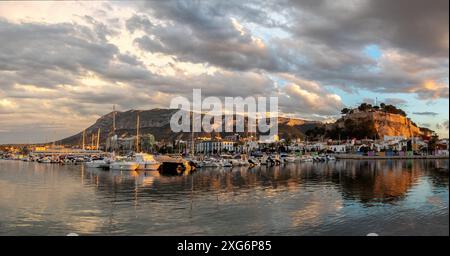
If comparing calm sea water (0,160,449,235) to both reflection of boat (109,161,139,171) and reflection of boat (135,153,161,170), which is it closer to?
reflection of boat (109,161,139,171)

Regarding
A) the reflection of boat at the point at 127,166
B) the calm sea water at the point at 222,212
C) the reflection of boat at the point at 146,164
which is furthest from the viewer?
the reflection of boat at the point at 146,164

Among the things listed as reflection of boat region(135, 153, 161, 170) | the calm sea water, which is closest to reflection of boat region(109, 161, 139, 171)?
reflection of boat region(135, 153, 161, 170)

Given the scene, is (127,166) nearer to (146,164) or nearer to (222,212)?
(146,164)

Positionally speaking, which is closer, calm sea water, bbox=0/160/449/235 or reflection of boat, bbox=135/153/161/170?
calm sea water, bbox=0/160/449/235

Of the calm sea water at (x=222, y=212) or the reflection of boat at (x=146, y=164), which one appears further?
the reflection of boat at (x=146, y=164)

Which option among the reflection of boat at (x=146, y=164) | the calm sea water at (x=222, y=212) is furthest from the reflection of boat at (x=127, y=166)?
the calm sea water at (x=222, y=212)

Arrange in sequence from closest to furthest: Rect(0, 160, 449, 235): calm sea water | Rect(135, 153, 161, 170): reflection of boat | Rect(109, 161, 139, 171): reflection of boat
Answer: Rect(0, 160, 449, 235): calm sea water, Rect(109, 161, 139, 171): reflection of boat, Rect(135, 153, 161, 170): reflection of boat

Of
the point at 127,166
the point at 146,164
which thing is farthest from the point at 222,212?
the point at 127,166

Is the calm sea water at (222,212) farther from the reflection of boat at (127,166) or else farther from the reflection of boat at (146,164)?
the reflection of boat at (146,164)

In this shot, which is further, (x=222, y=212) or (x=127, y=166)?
(x=127, y=166)
